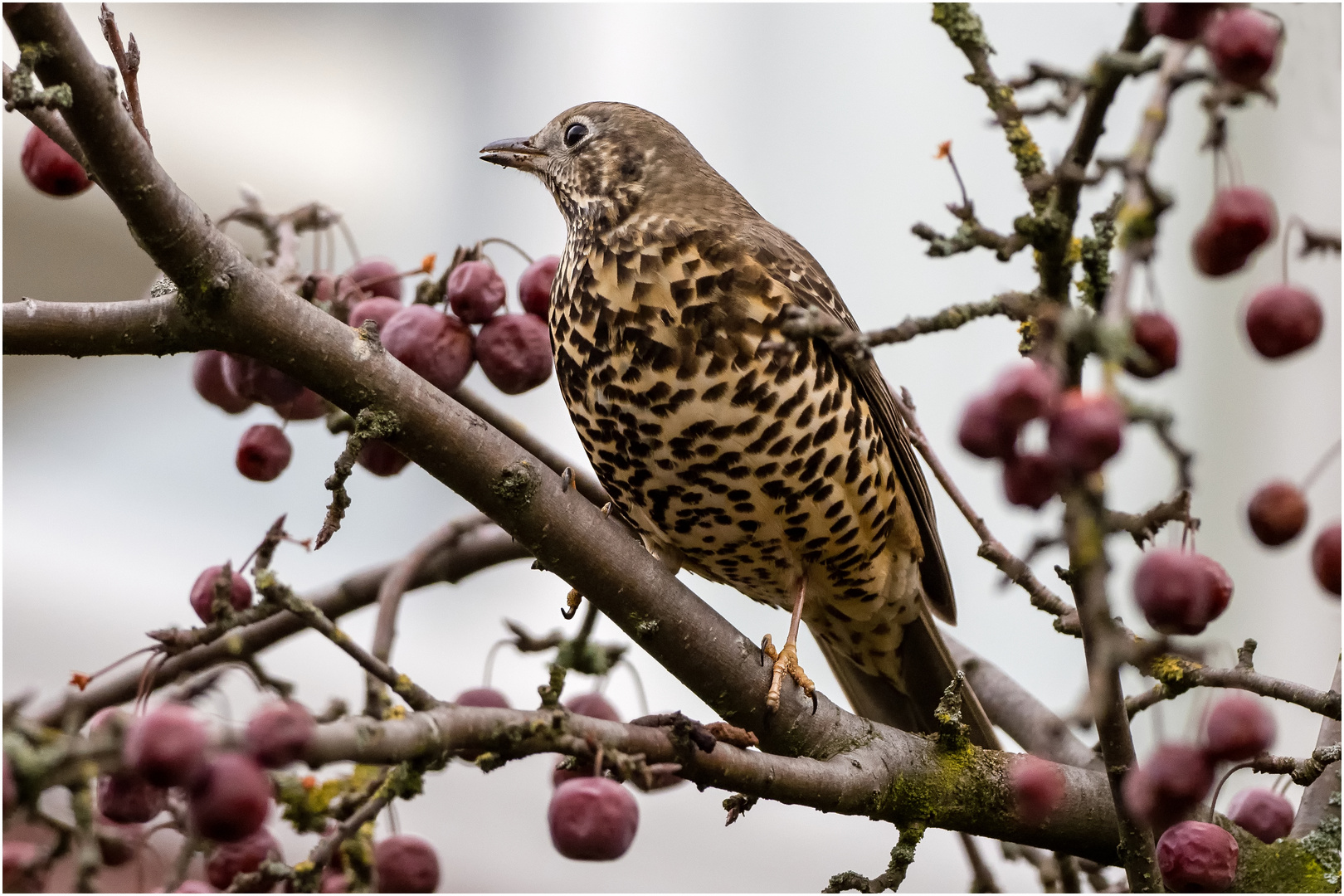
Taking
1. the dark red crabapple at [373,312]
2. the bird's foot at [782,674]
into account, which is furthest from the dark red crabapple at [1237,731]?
the dark red crabapple at [373,312]

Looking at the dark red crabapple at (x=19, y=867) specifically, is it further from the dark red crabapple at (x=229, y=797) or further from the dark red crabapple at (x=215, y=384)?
the dark red crabapple at (x=229, y=797)

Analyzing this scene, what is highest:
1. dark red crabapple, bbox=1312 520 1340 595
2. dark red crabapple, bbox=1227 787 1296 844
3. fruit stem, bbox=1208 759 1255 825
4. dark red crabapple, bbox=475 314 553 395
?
dark red crabapple, bbox=475 314 553 395

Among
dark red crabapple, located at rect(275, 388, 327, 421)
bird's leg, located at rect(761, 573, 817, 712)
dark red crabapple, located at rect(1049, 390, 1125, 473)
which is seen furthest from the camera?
dark red crabapple, located at rect(275, 388, 327, 421)

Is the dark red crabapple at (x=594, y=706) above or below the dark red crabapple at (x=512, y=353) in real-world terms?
below

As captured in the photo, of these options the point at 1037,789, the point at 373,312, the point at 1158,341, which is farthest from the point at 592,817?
the point at 373,312

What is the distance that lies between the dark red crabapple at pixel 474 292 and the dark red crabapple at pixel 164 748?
2.68 ft

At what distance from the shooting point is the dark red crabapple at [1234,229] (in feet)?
2.43

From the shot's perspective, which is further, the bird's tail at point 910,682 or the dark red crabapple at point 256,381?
the bird's tail at point 910,682

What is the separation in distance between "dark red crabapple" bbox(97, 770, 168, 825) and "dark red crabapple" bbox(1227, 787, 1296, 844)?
107 centimetres

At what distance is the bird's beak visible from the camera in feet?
6.30

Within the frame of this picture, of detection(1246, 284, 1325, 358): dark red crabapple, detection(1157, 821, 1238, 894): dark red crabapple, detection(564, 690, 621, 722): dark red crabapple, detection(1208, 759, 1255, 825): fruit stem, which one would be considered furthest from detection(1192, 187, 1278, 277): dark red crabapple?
detection(564, 690, 621, 722): dark red crabapple

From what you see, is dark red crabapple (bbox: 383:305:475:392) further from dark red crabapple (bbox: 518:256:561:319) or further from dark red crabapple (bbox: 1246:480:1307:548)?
dark red crabapple (bbox: 1246:480:1307:548)

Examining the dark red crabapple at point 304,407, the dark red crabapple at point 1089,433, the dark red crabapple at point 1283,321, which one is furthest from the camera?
the dark red crabapple at point 304,407

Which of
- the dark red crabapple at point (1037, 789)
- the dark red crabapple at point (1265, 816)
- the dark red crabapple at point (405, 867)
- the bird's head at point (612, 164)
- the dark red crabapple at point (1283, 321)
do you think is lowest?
the dark red crabapple at point (405, 867)
